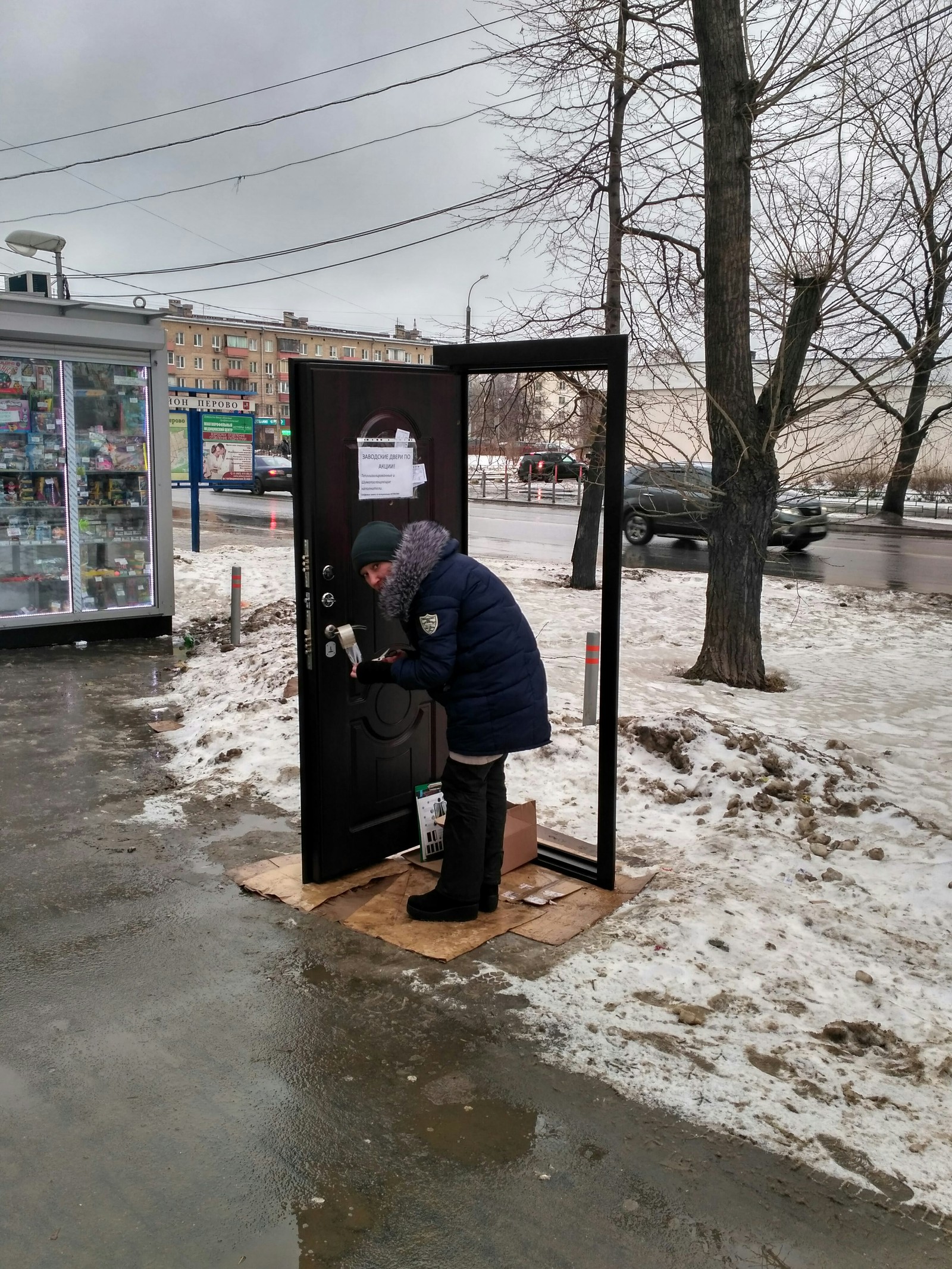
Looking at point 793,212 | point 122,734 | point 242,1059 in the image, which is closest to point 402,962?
point 242,1059

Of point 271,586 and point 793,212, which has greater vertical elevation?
point 793,212

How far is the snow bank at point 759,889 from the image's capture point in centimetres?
320

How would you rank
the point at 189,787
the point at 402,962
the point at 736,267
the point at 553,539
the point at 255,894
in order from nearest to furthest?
the point at 402,962
the point at 255,894
the point at 189,787
the point at 736,267
the point at 553,539

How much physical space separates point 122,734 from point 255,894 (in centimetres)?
286

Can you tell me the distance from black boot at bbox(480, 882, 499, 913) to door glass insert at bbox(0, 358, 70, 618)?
6.72m

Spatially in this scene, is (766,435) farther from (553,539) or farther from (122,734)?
(553,539)

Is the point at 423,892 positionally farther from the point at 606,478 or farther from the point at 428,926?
the point at 606,478

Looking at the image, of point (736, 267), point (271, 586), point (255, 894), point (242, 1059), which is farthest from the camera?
point (271, 586)

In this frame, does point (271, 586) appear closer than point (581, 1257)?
No

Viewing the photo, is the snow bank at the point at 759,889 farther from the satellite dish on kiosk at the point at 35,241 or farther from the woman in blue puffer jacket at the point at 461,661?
the satellite dish on kiosk at the point at 35,241

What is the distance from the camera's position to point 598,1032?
355cm

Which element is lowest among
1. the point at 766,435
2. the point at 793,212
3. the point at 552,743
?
the point at 552,743

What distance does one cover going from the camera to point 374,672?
423 cm

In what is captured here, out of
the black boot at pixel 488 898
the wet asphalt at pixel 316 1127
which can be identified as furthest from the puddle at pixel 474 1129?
the black boot at pixel 488 898
